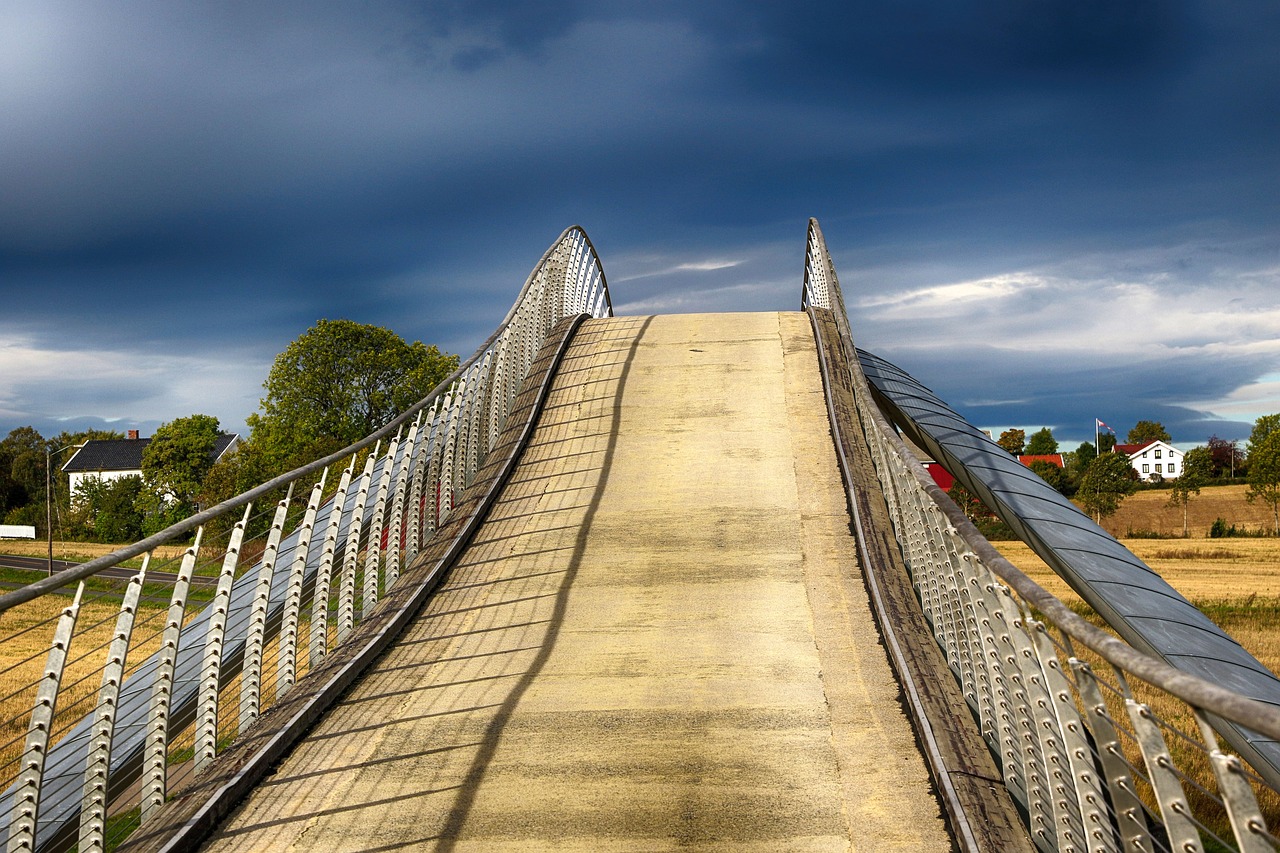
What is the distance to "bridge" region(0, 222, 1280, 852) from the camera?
12.3 ft

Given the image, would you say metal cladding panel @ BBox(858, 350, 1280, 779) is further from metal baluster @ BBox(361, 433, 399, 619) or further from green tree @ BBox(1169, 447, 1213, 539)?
green tree @ BBox(1169, 447, 1213, 539)

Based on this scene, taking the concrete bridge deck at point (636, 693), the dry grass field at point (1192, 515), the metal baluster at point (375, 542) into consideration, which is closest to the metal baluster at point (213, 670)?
the concrete bridge deck at point (636, 693)

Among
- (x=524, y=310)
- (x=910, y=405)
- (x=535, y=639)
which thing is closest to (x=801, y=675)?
(x=535, y=639)

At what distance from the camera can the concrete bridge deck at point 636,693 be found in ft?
14.3

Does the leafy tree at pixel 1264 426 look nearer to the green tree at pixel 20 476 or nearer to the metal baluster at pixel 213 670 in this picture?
the metal baluster at pixel 213 670

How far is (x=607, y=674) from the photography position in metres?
5.78

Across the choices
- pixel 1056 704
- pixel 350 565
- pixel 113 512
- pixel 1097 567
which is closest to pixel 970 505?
pixel 1097 567

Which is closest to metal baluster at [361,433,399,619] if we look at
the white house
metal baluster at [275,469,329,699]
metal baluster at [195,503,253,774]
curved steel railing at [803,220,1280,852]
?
metal baluster at [275,469,329,699]

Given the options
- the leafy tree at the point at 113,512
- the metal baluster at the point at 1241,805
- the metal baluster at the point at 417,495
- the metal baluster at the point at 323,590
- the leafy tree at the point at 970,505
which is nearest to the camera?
the metal baluster at the point at 1241,805

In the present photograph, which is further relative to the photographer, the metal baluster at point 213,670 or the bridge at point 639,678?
the metal baluster at point 213,670

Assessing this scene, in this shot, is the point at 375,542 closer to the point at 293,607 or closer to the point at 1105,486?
the point at 293,607

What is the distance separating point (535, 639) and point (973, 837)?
10.1 ft

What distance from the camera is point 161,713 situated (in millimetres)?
4598

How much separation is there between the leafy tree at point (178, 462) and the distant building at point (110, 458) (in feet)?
106
